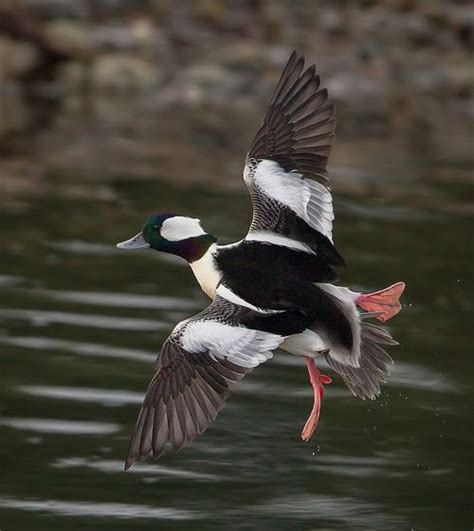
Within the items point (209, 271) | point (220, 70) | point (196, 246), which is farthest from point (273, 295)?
point (220, 70)

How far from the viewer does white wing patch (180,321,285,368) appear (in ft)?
21.5

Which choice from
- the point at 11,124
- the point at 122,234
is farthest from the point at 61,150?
the point at 122,234

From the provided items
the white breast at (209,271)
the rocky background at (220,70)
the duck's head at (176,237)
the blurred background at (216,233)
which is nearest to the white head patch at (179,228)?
the duck's head at (176,237)

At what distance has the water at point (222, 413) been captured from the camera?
7211mm

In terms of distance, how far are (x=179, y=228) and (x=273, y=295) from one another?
2.21 ft

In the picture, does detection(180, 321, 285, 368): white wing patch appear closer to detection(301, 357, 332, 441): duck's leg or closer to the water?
detection(301, 357, 332, 441): duck's leg

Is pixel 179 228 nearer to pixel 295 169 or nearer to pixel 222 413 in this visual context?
pixel 295 169

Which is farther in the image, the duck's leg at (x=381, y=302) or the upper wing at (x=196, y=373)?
the duck's leg at (x=381, y=302)

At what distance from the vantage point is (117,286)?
1138cm

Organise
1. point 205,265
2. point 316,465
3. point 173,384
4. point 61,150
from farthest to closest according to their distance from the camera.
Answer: point 61,150 < point 316,465 < point 205,265 < point 173,384

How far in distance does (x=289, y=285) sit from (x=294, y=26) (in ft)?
47.8

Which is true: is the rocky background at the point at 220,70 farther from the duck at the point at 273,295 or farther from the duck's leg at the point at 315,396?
the duck's leg at the point at 315,396

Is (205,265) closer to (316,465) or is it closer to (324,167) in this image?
(324,167)

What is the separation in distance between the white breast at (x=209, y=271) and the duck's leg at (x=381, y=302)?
0.66m
